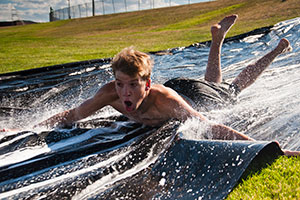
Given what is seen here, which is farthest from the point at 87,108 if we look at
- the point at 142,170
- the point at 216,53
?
the point at 216,53

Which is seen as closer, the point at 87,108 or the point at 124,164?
the point at 124,164

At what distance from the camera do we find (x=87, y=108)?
276cm

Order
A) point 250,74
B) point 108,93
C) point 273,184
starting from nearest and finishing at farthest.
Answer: point 273,184
point 108,93
point 250,74

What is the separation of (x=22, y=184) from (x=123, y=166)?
0.58 metres

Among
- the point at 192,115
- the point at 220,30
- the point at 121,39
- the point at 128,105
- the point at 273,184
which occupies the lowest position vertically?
the point at 273,184

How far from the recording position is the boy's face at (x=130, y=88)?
2.22m

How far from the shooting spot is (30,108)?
3398 millimetres

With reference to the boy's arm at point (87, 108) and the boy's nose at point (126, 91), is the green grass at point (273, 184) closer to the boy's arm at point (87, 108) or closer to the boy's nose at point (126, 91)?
the boy's nose at point (126, 91)

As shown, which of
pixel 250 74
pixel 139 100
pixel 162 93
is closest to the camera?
pixel 139 100

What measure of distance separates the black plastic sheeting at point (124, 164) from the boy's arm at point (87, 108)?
151 mm

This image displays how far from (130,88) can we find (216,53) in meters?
1.96

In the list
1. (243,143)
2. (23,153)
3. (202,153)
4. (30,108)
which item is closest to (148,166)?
(202,153)

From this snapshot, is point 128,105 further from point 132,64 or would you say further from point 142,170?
point 142,170

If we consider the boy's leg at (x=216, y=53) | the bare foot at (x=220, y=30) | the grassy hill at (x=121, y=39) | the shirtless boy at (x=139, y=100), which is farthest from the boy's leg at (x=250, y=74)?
the grassy hill at (x=121, y=39)
